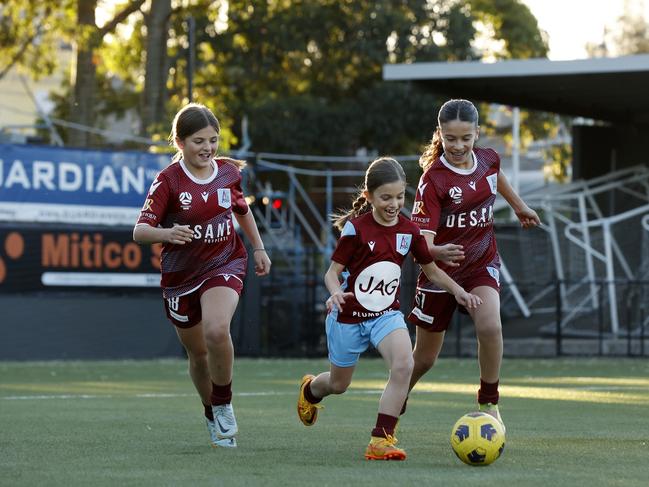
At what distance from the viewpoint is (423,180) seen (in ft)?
28.5

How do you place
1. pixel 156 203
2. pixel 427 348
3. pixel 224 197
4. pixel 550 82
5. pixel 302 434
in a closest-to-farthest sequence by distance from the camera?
pixel 156 203 → pixel 224 197 → pixel 427 348 → pixel 302 434 → pixel 550 82

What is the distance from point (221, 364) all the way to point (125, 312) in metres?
12.3

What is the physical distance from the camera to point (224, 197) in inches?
332

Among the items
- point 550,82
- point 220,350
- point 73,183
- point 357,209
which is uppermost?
point 550,82

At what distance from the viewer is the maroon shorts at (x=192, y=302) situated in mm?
8352

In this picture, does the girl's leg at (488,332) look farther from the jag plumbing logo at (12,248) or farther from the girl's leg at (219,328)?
the jag plumbing logo at (12,248)

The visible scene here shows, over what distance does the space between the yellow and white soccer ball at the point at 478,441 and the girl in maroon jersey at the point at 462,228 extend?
1015 millimetres

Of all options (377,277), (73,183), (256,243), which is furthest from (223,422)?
(73,183)

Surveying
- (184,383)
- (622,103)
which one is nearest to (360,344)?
(184,383)

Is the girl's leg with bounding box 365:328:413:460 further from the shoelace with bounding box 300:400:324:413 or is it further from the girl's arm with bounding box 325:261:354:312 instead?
the shoelace with bounding box 300:400:324:413

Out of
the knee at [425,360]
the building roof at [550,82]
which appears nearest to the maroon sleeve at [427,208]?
the knee at [425,360]

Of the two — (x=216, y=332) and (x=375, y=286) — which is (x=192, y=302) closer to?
(x=216, y=332)

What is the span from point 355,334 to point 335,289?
1.46 ft

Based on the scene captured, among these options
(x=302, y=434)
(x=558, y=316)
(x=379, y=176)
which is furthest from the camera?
(x=558, y=316)
